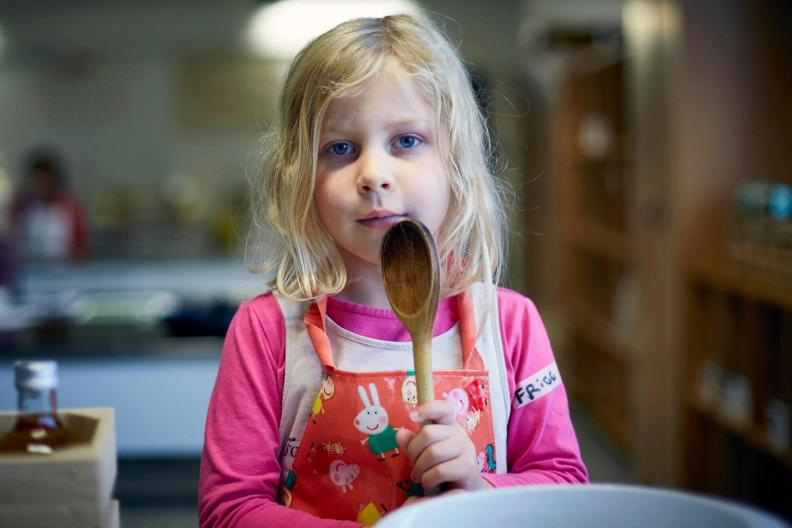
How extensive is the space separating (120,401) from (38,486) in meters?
1.42

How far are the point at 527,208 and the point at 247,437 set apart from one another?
4.79 ft

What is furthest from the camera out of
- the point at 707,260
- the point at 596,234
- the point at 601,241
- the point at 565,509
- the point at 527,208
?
the point at 596,234

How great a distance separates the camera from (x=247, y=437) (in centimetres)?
78

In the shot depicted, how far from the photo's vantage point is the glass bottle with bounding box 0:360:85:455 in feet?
2.27

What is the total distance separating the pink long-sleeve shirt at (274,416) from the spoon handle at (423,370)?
14 centimetres

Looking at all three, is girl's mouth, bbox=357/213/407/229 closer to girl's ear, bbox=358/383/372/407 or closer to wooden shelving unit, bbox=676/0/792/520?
girl's ear, bbox=358/383/372/407

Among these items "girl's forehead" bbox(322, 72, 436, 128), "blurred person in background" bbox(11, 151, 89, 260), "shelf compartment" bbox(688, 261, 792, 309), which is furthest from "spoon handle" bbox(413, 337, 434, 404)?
"blurred person in background" bbox(11, 151, 89, 260)

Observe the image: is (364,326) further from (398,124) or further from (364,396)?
(398,124)

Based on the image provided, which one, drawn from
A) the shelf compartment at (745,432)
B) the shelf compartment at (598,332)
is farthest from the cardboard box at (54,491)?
the shelf compartment at (598,332)

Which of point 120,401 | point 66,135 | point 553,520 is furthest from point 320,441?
point 66,135

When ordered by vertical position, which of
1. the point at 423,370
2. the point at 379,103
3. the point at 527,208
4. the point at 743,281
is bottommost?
the point at 743,281

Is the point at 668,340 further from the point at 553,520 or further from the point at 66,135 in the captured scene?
the point at 66,135

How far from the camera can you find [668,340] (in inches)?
122

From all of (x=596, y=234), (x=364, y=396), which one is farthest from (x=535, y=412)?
(x=596, y=234)
